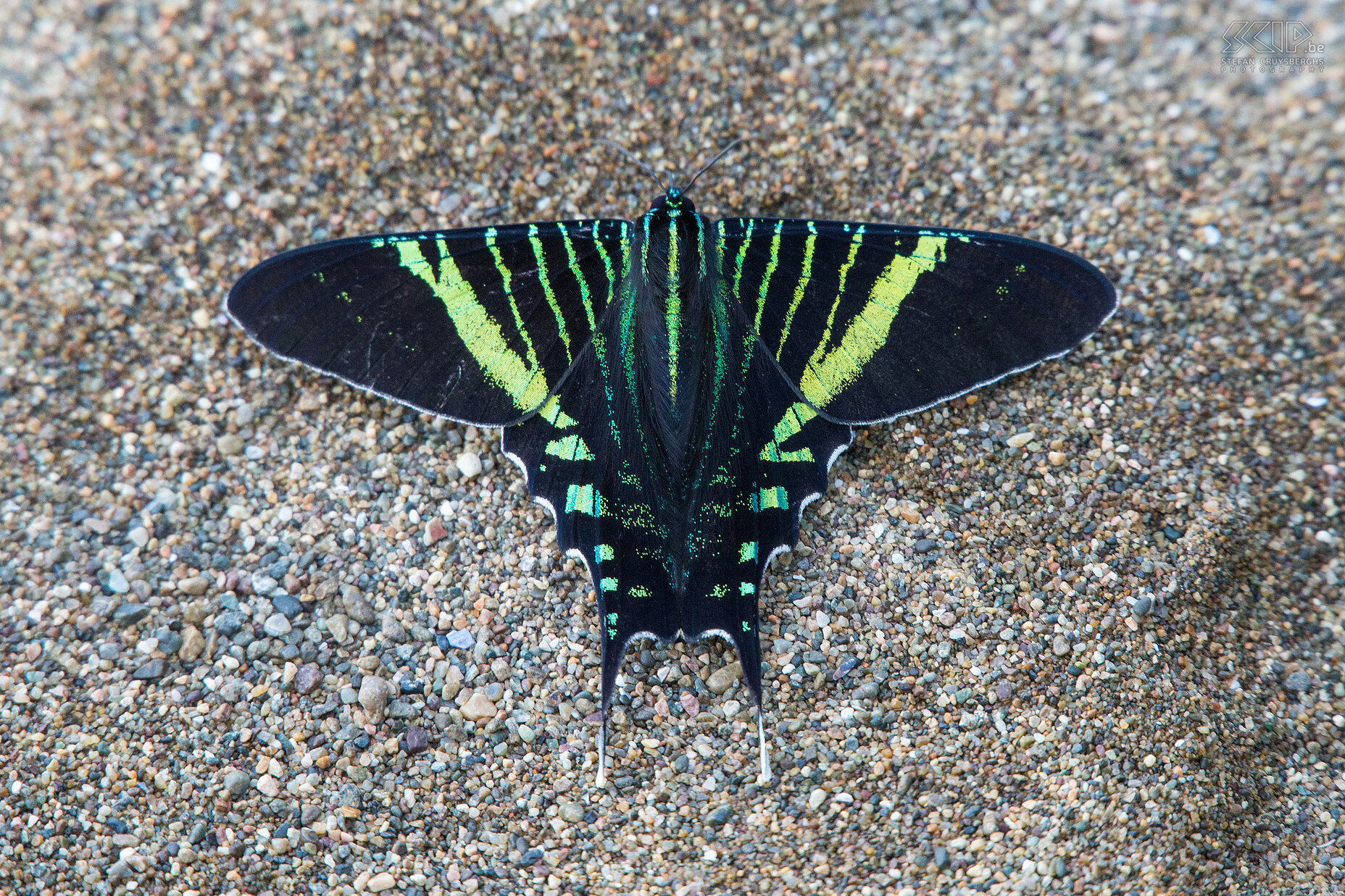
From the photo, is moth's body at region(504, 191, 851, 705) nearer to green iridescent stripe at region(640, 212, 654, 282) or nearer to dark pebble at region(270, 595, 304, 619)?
green iridescent stripe at region(640, 212, 654, 282)

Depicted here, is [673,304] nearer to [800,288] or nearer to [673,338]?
[673,338]

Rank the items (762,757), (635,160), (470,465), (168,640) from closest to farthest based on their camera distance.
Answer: (762,757) → (168,640) → (470,465) → (635,160)

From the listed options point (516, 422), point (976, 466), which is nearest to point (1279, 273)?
point (976, 466)

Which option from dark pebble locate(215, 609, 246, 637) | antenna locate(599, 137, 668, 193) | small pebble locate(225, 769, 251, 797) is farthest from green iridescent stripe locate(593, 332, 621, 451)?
small pebble locate(225, 769, 251, 797)

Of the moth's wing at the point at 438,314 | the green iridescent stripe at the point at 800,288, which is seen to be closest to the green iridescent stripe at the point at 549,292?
the moth's wing at the point at 438,314

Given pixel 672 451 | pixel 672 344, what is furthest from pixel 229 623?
pixel 672 344

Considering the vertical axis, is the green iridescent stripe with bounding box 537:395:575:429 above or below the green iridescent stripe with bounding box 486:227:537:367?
below

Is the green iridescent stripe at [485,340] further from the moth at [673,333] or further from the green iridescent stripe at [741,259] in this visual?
the green iridescent stripe at [741,259]
